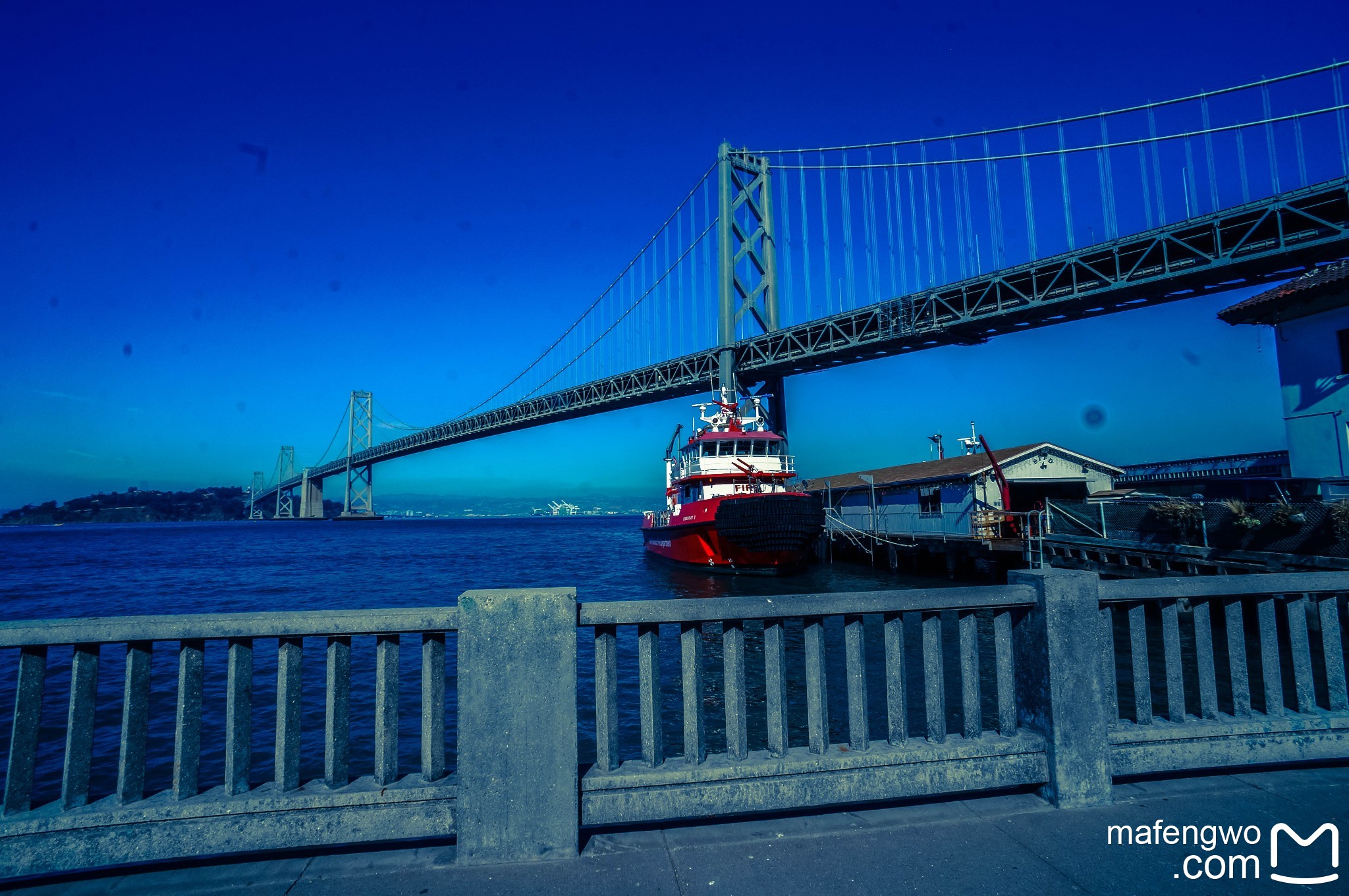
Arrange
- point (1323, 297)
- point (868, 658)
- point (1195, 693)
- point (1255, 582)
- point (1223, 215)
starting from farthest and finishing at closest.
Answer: point (1223, 215), point (1323, 297), point (868, 658), point (1195, 693), point (1255, 582)

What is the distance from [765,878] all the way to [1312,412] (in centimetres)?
2379

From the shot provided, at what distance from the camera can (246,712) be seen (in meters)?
2.73

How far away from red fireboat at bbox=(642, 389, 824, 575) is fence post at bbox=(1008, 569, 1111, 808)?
22232 mm

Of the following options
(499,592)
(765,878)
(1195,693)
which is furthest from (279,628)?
(1195,693)

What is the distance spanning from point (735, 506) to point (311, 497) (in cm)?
9761

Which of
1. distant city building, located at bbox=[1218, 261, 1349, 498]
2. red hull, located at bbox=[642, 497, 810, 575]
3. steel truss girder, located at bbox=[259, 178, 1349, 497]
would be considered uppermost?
steel truss girder, located at bbox=[259, 178, 1349, 497]

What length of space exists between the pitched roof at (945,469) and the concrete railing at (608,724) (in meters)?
24.1

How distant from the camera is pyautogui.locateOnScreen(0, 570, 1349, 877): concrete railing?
8.47 feet

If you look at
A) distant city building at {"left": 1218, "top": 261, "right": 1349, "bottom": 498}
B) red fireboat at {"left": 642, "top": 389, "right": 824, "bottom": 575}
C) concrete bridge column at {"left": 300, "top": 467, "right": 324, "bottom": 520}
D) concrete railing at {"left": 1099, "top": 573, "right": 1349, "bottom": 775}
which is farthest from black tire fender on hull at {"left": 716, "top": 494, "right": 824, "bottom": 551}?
concrete bridge column at {"left": 300, "top": 467, "right": 324, "bottom": 520}

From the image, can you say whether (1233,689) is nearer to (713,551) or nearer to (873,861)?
(873,861)

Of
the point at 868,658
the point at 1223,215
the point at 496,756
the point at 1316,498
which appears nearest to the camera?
the point at 496,756

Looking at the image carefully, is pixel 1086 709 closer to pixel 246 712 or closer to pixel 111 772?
pixel 246 712

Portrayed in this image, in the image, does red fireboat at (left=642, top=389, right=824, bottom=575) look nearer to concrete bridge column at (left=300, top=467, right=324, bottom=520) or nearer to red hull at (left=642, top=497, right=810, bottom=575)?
red hull at (left=642, top=497, right=810, bottom=575)

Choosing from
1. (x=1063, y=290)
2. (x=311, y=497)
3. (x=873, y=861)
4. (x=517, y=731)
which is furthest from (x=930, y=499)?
(x=311, y=497)
